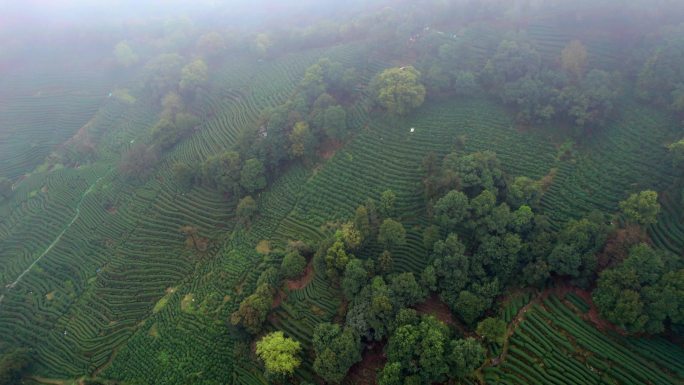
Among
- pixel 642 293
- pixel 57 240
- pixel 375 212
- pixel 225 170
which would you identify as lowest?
pixel 57 240

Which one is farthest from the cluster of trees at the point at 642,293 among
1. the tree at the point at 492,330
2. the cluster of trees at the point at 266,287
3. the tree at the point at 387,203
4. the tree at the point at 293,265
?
the cluster of trees at the point at 266,287

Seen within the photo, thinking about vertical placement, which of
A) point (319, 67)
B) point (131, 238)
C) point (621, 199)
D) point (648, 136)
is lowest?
point (131, 238)

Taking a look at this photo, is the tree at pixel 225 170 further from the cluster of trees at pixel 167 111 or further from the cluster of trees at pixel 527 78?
the cluster of trees at pixel 527 78

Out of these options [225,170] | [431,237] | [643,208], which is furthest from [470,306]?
[225,170]

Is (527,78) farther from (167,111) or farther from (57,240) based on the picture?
(57,240)

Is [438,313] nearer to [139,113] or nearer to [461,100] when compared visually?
[461,100]

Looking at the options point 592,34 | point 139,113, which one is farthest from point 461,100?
point 139,113
